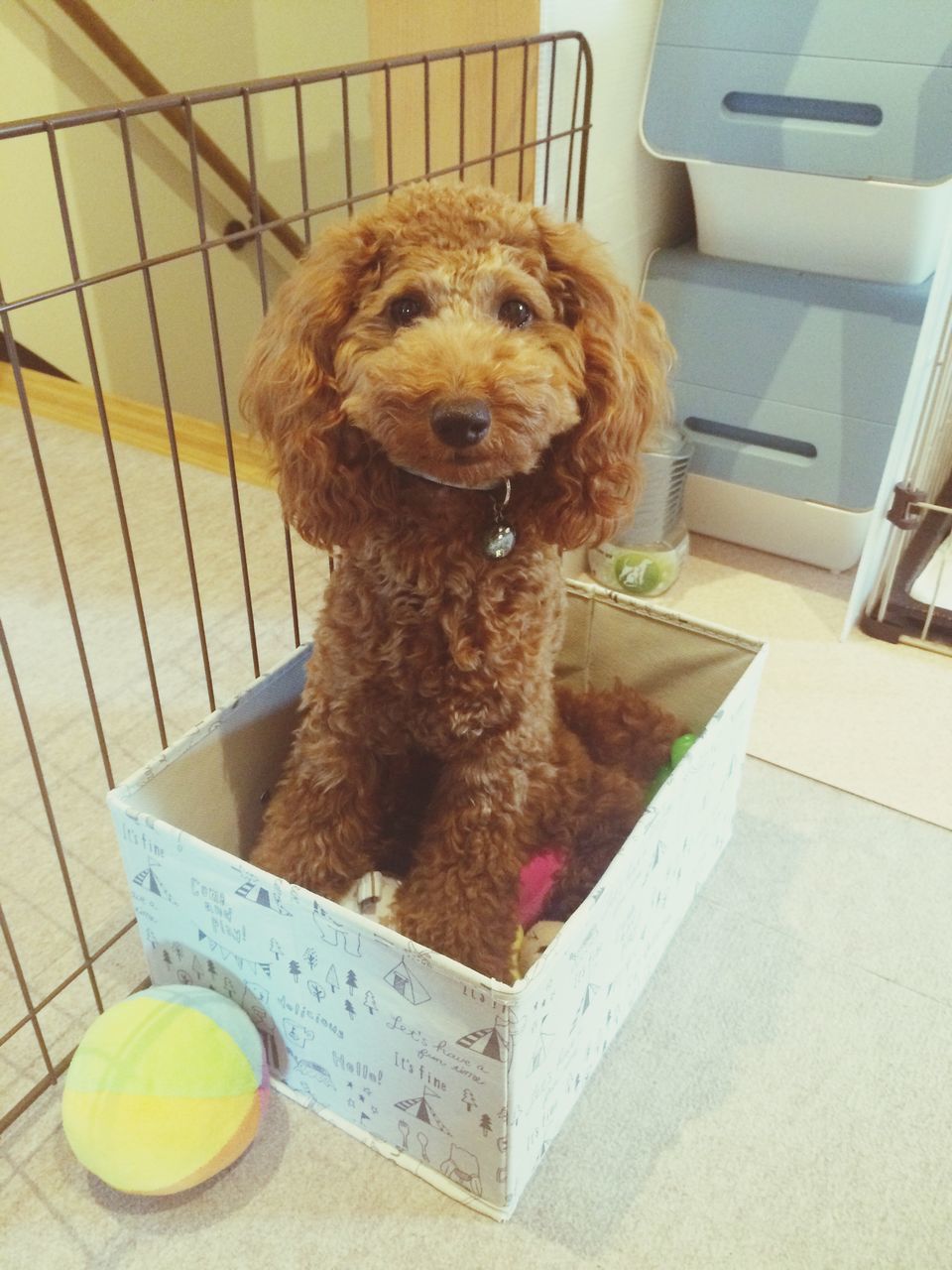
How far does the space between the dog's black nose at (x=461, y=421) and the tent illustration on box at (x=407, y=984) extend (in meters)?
0.41

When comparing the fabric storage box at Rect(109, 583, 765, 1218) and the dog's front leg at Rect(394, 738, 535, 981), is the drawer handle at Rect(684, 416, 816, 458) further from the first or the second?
the dog's front leg at Rect(394, 738, 535, 981)

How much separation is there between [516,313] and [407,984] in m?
0.56

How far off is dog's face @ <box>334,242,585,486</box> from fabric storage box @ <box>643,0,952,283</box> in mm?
788

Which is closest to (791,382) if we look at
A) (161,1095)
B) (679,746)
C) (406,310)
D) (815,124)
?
(815,124)

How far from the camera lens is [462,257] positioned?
0.83 m

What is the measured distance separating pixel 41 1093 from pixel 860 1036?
84 centimetres

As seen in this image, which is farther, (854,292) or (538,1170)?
(854,292)

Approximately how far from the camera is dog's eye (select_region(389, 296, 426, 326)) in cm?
83

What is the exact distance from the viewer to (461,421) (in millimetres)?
735

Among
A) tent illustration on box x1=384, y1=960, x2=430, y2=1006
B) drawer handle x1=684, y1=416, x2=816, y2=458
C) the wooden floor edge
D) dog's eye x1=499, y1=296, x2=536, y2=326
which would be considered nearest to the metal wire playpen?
the wooden floor edge

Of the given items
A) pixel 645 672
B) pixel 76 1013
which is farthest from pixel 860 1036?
pixel 76 1013

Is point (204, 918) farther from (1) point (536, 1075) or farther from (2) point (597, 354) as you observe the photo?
(2) point (597, 354)

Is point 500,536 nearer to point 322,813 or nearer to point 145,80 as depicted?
point 322,813

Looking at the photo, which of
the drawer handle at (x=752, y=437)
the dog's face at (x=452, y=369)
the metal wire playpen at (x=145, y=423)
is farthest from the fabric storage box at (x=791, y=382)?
the dog's face at (x=452, y=369)
